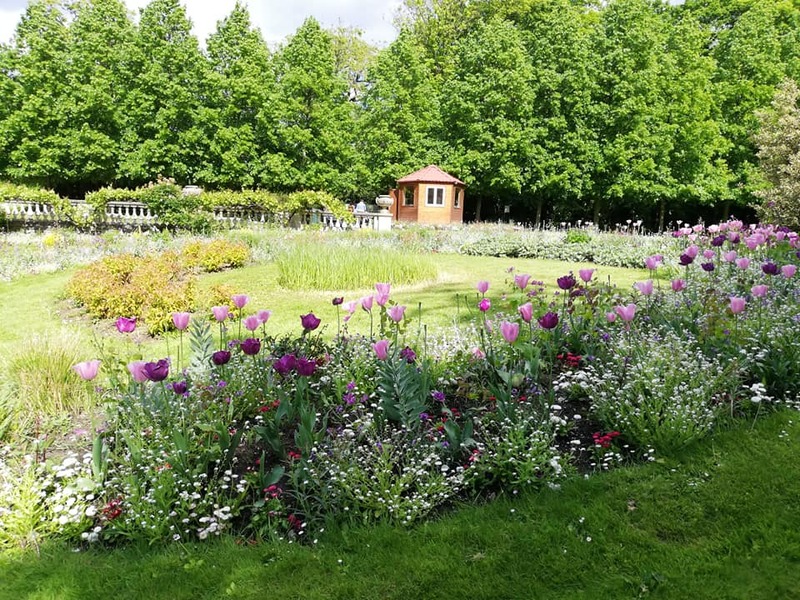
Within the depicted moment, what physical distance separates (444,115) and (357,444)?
25188 mm

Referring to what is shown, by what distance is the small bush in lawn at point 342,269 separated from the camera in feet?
27.2

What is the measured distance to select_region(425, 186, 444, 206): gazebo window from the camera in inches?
934

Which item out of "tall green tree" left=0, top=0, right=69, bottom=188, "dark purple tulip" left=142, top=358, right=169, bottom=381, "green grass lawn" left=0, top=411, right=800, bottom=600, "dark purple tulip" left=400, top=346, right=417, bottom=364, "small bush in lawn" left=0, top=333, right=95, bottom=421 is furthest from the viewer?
"tall green tree" left=0, top=0, right=69, bottom=188

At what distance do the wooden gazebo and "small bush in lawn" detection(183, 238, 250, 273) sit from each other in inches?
539

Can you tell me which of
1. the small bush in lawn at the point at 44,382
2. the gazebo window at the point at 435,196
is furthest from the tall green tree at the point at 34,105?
the small bush in lawn at the point at 44,382

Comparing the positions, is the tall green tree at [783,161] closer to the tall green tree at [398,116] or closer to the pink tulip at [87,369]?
the pink tulip at [87,369]

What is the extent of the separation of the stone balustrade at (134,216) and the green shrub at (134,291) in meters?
9.67

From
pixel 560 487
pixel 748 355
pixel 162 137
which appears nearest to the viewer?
pixel 560 487

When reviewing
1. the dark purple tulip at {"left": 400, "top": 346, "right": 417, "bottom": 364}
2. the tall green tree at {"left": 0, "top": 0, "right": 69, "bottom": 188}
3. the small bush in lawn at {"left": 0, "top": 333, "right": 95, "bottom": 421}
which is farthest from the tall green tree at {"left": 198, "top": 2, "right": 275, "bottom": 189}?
the dark purple tulip at {"left": 400, "top": 346, "right": 417, "bottom": 364}

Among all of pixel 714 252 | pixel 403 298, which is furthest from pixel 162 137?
pixel 714 252

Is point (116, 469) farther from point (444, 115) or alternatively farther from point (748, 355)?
point (444, 115)

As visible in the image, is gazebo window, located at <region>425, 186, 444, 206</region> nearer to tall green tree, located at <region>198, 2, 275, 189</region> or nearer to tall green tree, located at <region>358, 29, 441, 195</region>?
tall green tree, located at <region>358, 29, 441, 195</region>

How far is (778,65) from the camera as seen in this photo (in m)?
24.0

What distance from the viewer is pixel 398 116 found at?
25.3m
